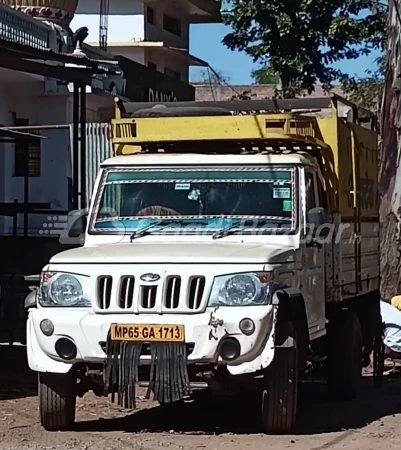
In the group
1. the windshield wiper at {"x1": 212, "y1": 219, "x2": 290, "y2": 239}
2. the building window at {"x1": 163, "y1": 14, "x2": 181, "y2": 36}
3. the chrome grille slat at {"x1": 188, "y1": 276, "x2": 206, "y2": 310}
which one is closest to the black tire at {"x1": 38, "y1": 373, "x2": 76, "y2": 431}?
the chrome grille slat at {"x1": 188, "y1": 276, "x2": 206, "y2": 310}

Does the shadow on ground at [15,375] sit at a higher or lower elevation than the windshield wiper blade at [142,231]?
lower

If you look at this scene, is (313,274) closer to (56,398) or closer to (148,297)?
(148,297)

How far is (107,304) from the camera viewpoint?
7926 millimetres

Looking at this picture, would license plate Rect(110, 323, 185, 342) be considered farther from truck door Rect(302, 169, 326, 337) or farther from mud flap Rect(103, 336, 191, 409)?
truck door Rect(302, 169, 326, 337)

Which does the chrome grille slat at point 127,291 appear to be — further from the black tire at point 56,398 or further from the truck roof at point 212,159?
the truck roof at point 212,159

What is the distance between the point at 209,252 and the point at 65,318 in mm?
1171

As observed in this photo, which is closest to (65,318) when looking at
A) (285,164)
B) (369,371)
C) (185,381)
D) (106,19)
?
(185,381)

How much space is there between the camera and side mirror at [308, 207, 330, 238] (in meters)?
8.95

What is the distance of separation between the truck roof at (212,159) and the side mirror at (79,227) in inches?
20.1

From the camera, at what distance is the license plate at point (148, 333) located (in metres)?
7.75

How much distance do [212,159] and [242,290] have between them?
1899 millimetres

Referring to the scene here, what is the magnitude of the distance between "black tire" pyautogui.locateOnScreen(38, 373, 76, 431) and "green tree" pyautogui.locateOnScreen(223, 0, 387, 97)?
842 inches

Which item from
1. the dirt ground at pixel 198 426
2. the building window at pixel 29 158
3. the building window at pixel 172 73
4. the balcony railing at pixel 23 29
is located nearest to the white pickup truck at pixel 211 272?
the dirt ground at pixel 198 426

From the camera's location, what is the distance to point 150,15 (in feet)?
112
